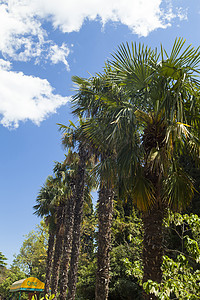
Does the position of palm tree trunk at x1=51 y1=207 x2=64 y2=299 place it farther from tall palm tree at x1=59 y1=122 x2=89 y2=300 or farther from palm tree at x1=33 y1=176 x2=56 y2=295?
tall palm tree at x1=59 y1=122 x2=89 y2=300

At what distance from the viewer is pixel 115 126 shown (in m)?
7.55

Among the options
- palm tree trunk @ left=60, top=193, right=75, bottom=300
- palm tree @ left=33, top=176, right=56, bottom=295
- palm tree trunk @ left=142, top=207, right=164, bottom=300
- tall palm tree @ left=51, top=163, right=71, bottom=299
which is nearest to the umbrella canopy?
palm tree @ left=33, top=176, right=56, bottom=295

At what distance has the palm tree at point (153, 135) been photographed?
6773mm

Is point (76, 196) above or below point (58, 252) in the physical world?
above

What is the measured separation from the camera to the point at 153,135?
7.32 m

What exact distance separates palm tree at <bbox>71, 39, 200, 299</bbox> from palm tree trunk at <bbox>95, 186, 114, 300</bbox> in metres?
3.06

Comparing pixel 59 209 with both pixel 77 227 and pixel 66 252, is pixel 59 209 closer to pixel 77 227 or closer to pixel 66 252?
pixel 66 252

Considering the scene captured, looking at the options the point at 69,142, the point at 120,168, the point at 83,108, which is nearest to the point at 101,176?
the point at 120,168

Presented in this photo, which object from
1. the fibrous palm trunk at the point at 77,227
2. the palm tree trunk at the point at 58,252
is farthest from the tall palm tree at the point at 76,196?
the palm tree trunk at the point at 58,252

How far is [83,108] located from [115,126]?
193 inches

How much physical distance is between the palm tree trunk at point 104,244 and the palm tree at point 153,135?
10.0 feet

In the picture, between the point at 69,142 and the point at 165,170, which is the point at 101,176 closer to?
the point at 165,170

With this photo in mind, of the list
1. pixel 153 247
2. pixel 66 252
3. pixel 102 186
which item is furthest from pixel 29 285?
pixel 153 247

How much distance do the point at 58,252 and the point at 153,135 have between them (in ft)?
55.9
